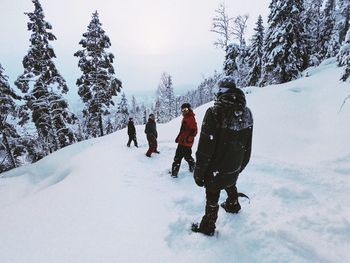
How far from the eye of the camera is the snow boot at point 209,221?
391 cm

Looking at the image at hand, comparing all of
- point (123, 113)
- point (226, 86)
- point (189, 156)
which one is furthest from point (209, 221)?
point (123, 113)

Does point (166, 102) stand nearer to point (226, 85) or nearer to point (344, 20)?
point (344, 20)

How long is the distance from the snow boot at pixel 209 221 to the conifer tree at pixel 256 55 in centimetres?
3108

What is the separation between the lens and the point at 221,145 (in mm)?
3566

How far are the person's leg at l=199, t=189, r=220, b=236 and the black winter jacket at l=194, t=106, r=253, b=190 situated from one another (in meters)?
0.17

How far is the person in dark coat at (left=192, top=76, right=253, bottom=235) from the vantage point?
3.51m

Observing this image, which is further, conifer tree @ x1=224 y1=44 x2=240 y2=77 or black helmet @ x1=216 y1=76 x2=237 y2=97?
conifer tree @ x1=224 y1=44 x2=240 y2=77

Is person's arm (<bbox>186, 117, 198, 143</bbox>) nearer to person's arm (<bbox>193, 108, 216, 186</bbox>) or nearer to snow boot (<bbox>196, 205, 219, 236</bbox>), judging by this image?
snow boot (<bbox>196, 205, 219, 236</bbox>)

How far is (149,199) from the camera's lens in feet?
18.6

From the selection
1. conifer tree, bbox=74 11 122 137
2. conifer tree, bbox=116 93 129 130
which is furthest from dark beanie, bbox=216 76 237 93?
conifer tree, bbox=116 93 129 130

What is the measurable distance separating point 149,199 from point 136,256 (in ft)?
6.62

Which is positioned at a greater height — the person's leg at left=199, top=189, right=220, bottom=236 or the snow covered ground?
the person's leg at left=199, top=189, right=220, bottom=236

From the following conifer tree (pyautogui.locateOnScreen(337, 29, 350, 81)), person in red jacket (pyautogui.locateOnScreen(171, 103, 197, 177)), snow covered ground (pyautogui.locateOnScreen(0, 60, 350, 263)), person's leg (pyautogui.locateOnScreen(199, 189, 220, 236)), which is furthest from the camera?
conifer tree (pyautogui.locateOnScreen(337, 29, 350, 81))

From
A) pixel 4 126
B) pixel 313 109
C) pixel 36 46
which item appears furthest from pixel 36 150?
pixel 313 109
